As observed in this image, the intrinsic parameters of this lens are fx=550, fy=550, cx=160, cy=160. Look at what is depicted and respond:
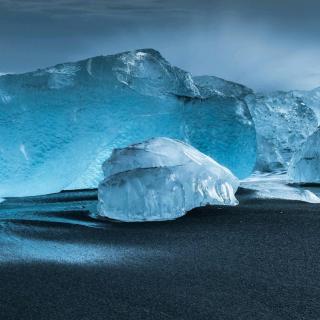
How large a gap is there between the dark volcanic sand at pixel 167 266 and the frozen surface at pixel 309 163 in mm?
3866

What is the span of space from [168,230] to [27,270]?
4.69 feet

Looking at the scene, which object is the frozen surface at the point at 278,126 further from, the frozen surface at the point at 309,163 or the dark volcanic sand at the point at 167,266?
the dark volcanic sand at the point at 167,266

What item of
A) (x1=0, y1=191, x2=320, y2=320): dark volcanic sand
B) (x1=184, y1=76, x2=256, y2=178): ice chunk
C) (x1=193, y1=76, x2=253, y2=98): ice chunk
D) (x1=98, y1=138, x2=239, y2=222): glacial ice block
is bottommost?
(x1=0, y1=191, x2=320, y2=320): dark volcanic sand

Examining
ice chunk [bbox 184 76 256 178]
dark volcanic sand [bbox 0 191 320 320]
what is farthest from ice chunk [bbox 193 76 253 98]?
dark volcanic sand [bbox 0 191 320 320]

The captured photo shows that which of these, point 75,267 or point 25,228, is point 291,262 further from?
point 25,228

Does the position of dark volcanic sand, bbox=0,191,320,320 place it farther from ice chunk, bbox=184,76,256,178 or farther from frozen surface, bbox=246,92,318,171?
frozen surface, bbox=246,92,318,171

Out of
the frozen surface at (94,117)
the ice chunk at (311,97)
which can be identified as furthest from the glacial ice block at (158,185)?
the ice chunk at (311,97)

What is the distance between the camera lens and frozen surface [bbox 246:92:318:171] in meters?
10.2

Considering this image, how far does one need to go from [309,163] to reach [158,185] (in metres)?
4.31

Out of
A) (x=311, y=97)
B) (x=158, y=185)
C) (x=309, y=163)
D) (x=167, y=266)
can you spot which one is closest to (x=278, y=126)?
(x=309, y=163)

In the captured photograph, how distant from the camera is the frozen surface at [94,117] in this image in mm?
7203

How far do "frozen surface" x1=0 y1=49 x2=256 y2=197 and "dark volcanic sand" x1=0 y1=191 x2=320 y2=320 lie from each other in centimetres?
265

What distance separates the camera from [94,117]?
24.4 feet

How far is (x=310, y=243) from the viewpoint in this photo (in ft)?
10.6
